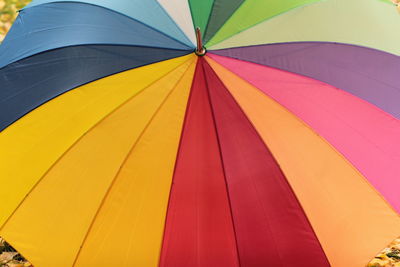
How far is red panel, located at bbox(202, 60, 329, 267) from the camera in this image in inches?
86.7

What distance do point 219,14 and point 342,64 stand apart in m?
0.67

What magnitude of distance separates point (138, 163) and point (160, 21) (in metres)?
0.75

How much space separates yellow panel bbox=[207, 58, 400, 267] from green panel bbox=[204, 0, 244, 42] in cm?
24

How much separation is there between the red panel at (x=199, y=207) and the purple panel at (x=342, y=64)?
17.0 inches

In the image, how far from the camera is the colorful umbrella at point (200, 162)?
2197mm

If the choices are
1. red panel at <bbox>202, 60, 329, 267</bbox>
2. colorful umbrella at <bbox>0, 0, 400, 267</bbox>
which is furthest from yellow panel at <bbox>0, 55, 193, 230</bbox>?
red panel at <bbox>202, 60, 329, 267</bbox>

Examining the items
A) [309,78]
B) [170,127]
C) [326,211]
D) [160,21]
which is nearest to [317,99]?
[309,78]

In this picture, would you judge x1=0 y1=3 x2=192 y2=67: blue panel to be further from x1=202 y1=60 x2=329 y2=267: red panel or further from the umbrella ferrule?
x1=202 y1=60 x2=329 y2=267: red panel

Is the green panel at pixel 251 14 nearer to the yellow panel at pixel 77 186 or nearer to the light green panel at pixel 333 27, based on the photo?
the light green panel at pixel 333 27

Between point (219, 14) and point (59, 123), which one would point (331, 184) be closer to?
point (219, 14)

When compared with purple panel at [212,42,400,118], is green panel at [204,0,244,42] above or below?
above

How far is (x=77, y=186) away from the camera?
2.22 meters

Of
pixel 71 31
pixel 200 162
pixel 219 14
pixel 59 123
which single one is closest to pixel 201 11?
pixel 219 14

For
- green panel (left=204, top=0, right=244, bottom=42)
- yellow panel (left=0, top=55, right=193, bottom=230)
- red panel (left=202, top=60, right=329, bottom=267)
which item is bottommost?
red panel (left=202, top=60, right=329, bottom=267)
